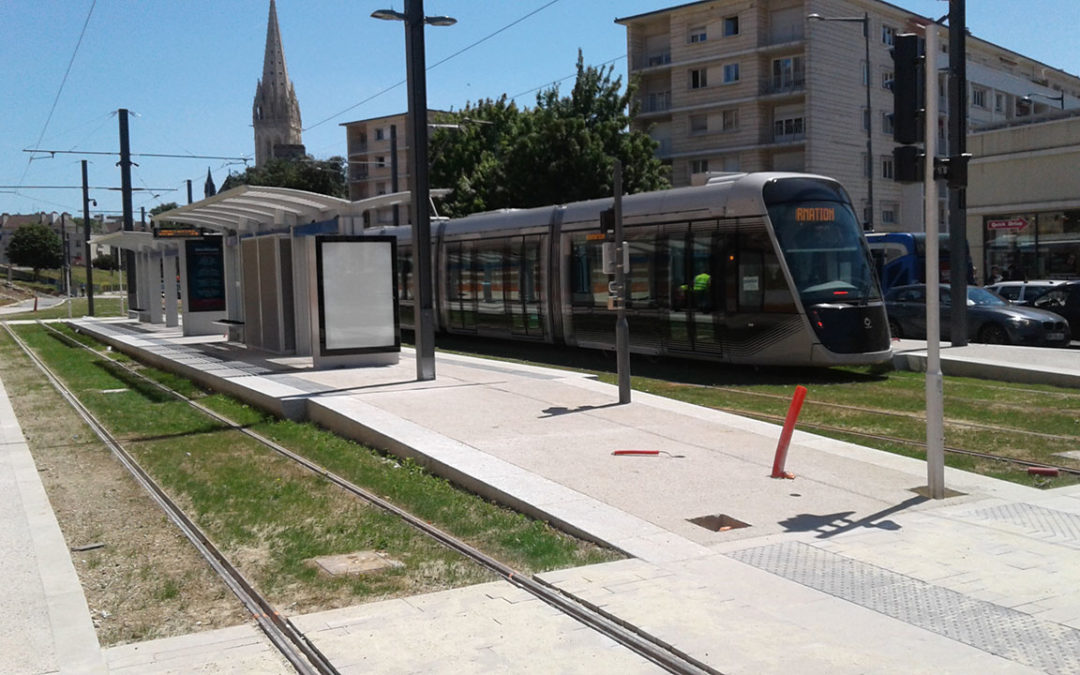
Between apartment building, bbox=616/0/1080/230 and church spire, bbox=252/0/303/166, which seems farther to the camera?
church spire, bbox=252/0/303/166

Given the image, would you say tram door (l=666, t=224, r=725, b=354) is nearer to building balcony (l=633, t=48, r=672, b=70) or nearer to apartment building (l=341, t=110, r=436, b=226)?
building balcony (l=633, t=48, r=672, b=70)

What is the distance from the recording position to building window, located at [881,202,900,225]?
55188mm

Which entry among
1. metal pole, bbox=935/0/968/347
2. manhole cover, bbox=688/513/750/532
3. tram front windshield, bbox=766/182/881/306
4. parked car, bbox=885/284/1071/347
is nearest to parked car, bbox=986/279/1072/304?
parked car, bbox=885/284/1071/347

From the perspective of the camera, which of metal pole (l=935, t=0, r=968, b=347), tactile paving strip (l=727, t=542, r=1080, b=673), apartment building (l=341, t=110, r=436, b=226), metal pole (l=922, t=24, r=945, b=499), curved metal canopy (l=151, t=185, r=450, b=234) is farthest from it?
apartment building (l=341, t=110, r=436, b=226)

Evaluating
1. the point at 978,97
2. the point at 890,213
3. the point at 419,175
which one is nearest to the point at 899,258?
the point at 419,175

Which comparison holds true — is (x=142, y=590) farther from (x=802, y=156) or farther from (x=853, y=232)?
(x=802, y=156)

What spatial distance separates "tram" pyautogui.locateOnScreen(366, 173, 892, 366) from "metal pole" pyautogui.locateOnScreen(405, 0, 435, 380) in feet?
10.8

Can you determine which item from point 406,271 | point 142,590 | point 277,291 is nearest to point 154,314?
point 406,271

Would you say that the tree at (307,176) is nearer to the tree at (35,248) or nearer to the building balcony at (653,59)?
the tree at (35,248)

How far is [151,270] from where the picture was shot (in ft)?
112

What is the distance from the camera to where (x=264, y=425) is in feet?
42.9

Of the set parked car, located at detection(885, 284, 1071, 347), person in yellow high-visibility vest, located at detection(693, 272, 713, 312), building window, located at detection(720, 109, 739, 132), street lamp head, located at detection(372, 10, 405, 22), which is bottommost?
parked car, located at detection(885, 284, 1071, 347)

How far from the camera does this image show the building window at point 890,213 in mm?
55188

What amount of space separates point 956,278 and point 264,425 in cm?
1312
